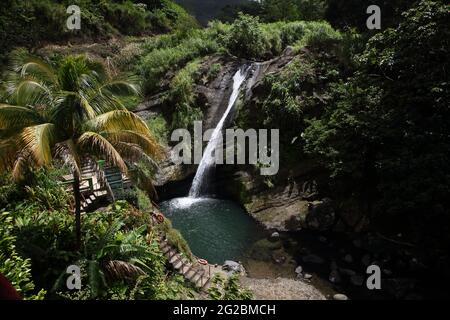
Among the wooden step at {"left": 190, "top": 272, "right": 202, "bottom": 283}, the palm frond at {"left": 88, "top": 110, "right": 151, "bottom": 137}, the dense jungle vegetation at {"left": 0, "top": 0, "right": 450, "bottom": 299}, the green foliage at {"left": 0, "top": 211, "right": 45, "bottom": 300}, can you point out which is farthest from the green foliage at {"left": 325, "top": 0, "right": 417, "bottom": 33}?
the green foliage at {"left": 0, "top": 211, "right": 45, "bottom": 300}

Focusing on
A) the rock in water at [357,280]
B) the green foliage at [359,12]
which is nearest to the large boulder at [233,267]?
the rock in water at [357,280]

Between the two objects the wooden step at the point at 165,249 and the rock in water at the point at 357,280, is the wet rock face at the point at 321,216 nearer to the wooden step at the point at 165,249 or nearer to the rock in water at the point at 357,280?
the rock in water at the point at 357,280

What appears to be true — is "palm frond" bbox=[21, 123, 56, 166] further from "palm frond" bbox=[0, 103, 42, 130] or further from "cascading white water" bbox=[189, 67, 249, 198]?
"cascading white water" bbox=[189, 67, 249, 198]

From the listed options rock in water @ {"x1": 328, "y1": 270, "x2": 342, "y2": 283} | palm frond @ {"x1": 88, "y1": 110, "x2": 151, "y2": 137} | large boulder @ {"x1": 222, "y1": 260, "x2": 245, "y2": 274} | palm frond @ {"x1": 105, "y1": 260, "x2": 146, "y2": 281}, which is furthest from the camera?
large boulder @ {"x1": 222, "y1": 260, "x2": 245, "y2": 274}

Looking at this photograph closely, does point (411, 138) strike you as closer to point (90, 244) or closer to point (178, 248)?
point (178, 248)

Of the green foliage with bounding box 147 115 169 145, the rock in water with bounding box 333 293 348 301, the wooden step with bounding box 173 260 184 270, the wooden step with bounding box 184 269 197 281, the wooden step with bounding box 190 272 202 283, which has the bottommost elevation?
the rock in water with bounding box 333 293 348 301

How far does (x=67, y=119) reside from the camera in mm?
8219

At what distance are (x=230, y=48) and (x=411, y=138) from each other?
1684 cm

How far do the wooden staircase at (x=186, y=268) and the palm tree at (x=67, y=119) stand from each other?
3.92 m

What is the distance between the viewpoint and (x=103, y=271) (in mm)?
9203

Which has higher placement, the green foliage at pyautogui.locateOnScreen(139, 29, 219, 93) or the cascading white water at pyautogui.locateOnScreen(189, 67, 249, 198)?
the green foliage at pyautogui.locateOnScreen(139, 29, 219, 93)

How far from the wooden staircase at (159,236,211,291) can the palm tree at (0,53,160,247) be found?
392cm

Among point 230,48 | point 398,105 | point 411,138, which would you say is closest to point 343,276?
point 411,138

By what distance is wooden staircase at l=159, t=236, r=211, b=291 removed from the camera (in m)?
11.9
